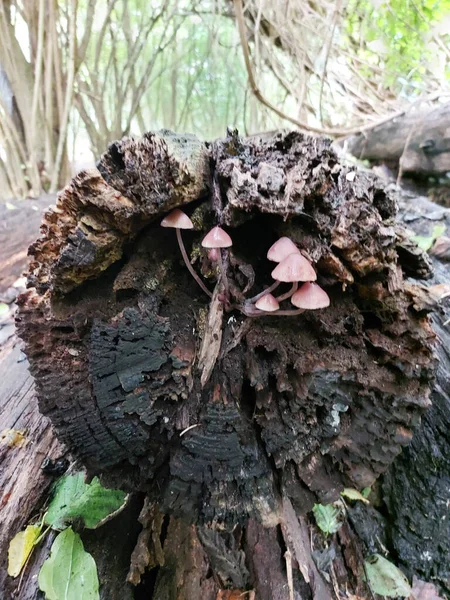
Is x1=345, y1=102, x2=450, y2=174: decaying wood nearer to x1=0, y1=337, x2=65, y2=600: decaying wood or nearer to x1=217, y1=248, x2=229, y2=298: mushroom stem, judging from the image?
x1=217, y1=248, x2=229, y2=298: mushroom stem

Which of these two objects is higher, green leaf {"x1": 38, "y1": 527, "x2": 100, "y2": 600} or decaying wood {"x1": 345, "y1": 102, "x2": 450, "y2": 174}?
decaying wood {"x1": 345, "y1": 102, "x2": 450, "y2": 174}

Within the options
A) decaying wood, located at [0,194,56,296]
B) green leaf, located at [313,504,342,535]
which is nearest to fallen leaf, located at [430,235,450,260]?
green leaf, located at [313,504,342,535]

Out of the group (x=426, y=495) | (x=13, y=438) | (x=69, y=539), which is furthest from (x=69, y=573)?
(x=426, y=495)

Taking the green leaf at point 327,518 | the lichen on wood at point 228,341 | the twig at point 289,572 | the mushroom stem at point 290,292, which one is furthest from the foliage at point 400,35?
the twig at point 289,572

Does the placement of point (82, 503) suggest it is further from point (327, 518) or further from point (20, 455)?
point (327, 518)

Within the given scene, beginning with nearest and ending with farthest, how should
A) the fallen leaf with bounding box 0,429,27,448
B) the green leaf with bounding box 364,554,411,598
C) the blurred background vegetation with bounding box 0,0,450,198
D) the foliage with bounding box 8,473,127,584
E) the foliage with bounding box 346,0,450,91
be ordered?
the foliage with bounding box 8,473,127,584 < the green leaf with bounding box 364,554,411,598 < the fallen leaf with bounding box 0,429,27,448 < the blurred background vegetation with bounding box 0,0,450,198 < the foliage with bounding box 346,0,450,91

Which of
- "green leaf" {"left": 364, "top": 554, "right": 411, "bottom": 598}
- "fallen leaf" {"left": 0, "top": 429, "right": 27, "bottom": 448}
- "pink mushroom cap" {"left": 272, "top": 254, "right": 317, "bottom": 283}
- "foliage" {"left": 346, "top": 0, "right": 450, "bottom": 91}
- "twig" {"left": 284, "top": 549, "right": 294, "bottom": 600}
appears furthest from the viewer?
"foliage" {"left": 346, "top": 0, "right": 450, "bottom": 91}

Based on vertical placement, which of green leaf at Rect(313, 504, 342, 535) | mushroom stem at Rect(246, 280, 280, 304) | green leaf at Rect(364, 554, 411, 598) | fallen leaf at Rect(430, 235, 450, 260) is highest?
mushroom stem at Rect(246, 280, 280, 304)
